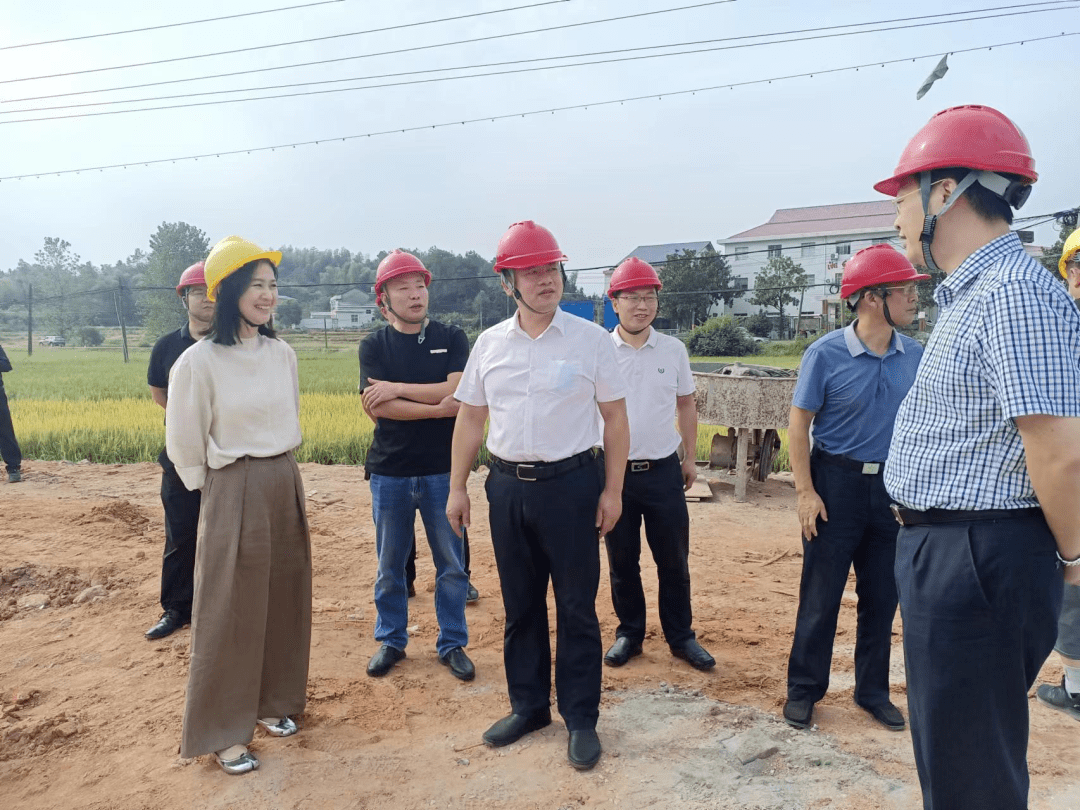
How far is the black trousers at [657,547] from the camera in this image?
4.06 metres

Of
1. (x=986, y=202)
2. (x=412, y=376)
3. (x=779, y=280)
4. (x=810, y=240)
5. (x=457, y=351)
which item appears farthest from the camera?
(x=810, y=240)

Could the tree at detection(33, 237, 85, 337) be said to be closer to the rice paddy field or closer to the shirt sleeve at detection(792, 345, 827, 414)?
the rice paddy field

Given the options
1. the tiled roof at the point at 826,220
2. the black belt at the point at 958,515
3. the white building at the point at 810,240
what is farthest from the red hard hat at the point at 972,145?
the tiled roof at the point at 826,220

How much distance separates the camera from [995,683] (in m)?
1.83

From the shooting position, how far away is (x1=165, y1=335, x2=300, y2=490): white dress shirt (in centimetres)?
306

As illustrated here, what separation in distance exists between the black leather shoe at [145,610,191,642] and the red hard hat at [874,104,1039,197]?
4.46 metres

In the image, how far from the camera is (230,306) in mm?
3146

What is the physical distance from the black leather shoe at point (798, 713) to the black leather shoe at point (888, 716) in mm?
299

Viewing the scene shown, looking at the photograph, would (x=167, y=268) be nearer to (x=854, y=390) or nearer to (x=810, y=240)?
(x=810, y=240)

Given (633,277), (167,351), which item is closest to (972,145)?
(633,277)

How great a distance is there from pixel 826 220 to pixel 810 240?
2.14 metres

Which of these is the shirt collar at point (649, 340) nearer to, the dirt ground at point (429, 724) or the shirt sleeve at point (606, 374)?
the shirt sleeve at point (606, 374)

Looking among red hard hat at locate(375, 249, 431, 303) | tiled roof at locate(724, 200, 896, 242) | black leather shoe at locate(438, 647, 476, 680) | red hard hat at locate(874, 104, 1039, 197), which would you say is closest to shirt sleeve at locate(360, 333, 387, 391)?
red hard hat at locate(375, 249, 431, 303)

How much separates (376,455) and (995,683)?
9.87 feet
